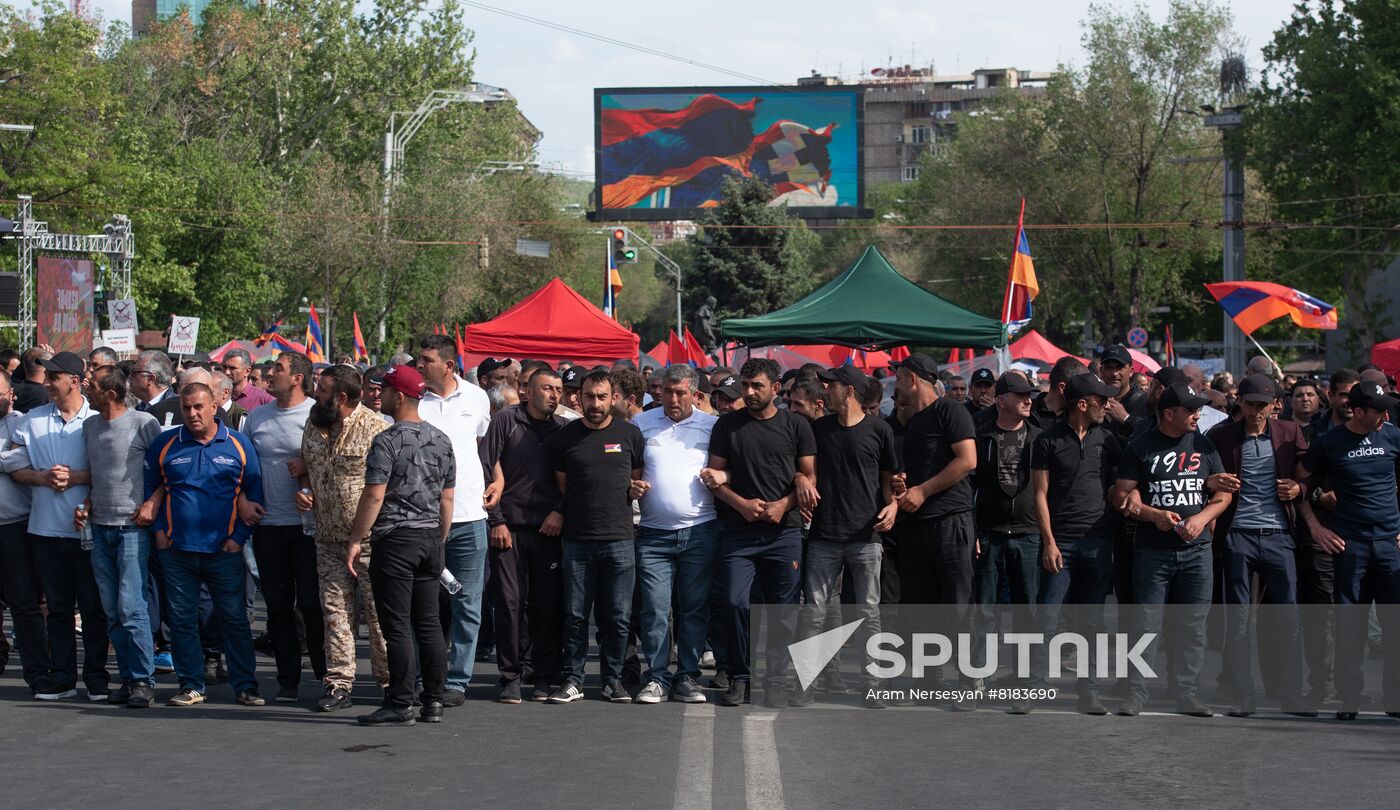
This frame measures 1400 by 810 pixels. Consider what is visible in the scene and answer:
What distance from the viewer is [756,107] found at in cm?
5209

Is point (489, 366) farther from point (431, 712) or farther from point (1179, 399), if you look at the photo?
point (1179, 399)

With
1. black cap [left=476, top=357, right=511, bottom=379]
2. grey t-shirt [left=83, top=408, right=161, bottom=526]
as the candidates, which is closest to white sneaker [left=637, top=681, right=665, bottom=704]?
grey t-shirt [left=83, top=408, right=161, bottom=526]

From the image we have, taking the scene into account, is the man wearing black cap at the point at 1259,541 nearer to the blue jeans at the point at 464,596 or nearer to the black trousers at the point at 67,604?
the blue jeans at the point at 464,596

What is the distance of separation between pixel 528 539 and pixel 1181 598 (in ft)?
12.3

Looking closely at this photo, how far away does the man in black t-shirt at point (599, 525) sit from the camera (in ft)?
30.8

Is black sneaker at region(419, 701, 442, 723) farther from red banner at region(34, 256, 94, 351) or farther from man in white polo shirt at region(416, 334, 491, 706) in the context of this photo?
red banner at region(34, 256, 94, 351)

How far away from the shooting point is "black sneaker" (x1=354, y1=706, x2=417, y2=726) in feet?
28.2

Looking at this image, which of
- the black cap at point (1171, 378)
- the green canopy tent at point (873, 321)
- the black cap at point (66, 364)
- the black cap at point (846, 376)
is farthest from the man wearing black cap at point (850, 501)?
the green canopy tent at point (873, 321)

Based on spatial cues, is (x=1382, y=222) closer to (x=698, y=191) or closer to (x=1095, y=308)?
(x=1095, y=308)

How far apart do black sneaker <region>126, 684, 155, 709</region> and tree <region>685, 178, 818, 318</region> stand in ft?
152

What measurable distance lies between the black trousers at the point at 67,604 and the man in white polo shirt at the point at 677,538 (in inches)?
123

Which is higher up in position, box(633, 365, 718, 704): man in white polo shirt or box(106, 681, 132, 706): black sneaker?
box(633, 365, 718, 704): man in white polo shirt

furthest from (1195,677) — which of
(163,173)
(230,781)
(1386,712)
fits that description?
(163,173)

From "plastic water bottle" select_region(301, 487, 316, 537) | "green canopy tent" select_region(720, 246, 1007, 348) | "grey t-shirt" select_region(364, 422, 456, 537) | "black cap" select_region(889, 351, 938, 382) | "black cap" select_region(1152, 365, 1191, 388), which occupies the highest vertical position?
"green canopy tent" select_region(720, 246, 1007, 348)
